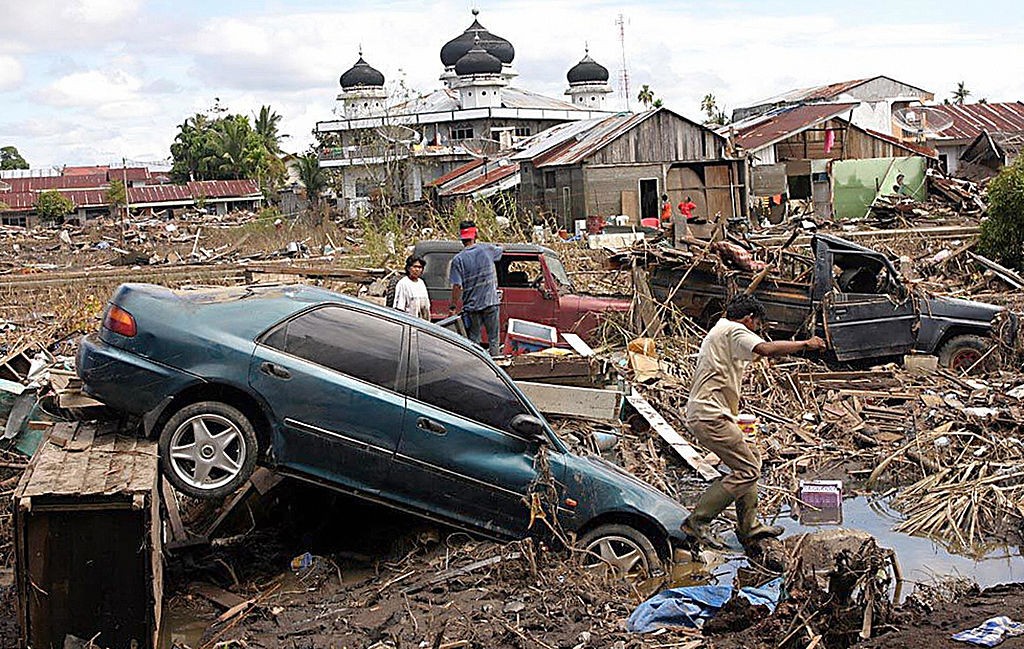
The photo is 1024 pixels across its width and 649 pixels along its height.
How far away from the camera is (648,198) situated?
40.1 meters

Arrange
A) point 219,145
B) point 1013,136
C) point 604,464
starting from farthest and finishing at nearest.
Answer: point 219,145 → point 1013,136 → point 604,464

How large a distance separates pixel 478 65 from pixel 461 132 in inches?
209

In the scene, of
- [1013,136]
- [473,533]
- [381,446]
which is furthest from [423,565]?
[1013,136]

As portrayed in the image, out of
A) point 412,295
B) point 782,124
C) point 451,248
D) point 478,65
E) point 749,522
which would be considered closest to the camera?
point 749,522

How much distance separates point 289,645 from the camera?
668 cm

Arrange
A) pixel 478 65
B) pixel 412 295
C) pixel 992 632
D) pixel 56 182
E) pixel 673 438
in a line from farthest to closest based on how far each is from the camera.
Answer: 1. pixel 56 182
2. pixel 478 65
3. pixel 412 295
4. pixel 673 438
5. pixel 992 632

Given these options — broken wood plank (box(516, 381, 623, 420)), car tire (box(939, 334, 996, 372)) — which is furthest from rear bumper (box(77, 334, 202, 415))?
car tire (box(939, 334, 996, 372))

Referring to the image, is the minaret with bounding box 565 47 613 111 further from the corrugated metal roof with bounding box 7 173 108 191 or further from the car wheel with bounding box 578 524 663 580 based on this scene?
the car wheel with bounding box 578 524 663 580

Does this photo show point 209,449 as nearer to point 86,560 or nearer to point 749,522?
point 86,560

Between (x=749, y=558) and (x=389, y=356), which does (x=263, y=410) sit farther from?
(x=749, y=558)

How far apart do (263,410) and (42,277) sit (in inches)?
951

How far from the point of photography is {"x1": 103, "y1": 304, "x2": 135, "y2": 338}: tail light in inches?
295

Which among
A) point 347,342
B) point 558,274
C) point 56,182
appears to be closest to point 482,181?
point 558,274

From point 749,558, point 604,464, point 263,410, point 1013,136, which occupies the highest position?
point 1013,136
